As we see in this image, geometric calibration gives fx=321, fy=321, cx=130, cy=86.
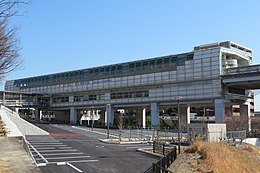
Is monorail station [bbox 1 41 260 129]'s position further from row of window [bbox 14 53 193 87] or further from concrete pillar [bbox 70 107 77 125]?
concrete pillar [bbox 70 107 77 125]

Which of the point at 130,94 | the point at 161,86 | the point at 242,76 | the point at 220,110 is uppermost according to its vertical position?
the point at 242,76

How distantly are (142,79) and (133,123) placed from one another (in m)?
18.5

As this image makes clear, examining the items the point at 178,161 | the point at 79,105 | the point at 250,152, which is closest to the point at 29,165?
the point at 178,161

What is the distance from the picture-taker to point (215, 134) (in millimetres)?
33781

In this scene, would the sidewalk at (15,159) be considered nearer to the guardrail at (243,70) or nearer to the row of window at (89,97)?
the guardrail at (243,70)

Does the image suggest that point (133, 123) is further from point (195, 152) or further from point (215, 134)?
point (195, 152)

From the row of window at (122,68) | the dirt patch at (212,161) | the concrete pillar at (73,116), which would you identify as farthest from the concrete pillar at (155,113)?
the dirt patch at (212,161)

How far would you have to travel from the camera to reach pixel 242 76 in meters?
52.2

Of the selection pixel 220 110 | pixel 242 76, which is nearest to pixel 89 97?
pixel 220 110

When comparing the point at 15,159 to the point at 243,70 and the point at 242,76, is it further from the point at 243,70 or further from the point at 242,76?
the point at 243,70

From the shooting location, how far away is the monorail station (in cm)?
5444

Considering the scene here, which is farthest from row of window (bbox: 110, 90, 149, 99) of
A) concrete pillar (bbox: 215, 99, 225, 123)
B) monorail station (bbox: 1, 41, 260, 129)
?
concrete pillar (bbox: 215, 99, 225, 123)

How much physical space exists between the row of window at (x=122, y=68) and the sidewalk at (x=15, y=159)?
43.8 meters

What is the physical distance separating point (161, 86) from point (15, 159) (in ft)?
162
